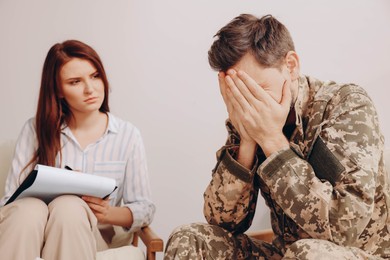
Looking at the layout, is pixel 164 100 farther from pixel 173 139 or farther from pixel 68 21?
pixel 68 21

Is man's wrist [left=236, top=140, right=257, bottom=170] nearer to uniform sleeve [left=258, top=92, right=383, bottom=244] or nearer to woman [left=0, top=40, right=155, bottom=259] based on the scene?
uniform sleeve [left=258, top=92, right=383, bottom=244]

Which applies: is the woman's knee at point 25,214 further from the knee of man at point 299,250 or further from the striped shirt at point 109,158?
the knee of man at point 299,250

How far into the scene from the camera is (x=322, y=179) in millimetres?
1189

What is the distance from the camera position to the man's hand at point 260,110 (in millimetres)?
1228

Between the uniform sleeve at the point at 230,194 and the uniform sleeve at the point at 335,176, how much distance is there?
10 cm

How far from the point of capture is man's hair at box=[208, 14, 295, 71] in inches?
49.8

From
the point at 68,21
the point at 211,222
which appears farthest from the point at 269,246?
the point at 68,21

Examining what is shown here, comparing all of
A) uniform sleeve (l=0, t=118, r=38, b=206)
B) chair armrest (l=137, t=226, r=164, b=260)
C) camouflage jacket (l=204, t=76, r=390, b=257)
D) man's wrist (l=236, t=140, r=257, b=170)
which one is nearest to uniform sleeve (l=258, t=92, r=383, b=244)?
camouflage jacket (l=204, t=76, r=390, b=257)

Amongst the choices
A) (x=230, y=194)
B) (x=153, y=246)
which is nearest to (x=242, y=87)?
(x=230, y=194)

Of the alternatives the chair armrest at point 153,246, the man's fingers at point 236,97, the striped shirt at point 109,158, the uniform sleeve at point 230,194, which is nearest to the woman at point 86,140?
the striped shirt at point 109,158

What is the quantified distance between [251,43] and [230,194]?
0.36 m

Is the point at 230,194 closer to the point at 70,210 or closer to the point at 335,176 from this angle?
the point at 335,176

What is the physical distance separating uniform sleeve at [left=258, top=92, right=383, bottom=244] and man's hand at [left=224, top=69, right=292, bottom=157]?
5 cm

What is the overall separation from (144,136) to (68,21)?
52 cm
